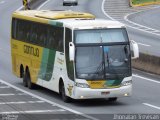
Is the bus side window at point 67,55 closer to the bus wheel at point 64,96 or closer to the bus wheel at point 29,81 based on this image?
the bus wheel at point 64,96

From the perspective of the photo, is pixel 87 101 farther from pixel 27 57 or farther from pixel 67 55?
pixel 27 57

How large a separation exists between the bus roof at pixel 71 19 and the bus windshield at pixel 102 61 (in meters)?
0.50

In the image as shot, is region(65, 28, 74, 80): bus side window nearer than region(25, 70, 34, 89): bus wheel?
Yes

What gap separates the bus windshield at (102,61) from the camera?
73.8 ft

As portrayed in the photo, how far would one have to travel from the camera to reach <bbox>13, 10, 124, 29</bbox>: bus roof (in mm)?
23078

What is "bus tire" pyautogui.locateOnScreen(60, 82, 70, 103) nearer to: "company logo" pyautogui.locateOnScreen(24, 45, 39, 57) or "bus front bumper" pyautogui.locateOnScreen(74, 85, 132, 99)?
"bus front bumper" pyautogui.locateOnScreen(74, 85, 132, 99)

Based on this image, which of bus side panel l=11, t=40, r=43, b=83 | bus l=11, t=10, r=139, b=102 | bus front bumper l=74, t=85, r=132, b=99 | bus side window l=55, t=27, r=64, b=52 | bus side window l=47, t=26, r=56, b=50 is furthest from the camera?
bus side panel l=11, t=40, r=43, b=83

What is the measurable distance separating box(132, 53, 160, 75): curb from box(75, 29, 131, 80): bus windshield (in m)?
8.79

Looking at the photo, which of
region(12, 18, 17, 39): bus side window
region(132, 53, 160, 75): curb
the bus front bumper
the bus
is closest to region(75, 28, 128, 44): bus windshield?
the bus

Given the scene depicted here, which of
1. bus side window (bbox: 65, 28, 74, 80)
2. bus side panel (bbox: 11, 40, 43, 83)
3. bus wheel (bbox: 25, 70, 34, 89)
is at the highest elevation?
bus side window (bbox: 65, 28, 74, 80)

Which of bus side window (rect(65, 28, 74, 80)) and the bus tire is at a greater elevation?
bus side window (rect(65, 28, 74, 80))

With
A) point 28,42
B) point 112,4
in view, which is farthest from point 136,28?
point 28,42

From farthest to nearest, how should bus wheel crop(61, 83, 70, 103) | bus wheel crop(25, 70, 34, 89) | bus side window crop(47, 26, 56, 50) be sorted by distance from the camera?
bus wheel crop(25, 70, 34, 89), bus side window crop(47, 26, 56, 50), bus wheel crop(61, 83, 70, 103)

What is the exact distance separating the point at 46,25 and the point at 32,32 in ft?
6.36
